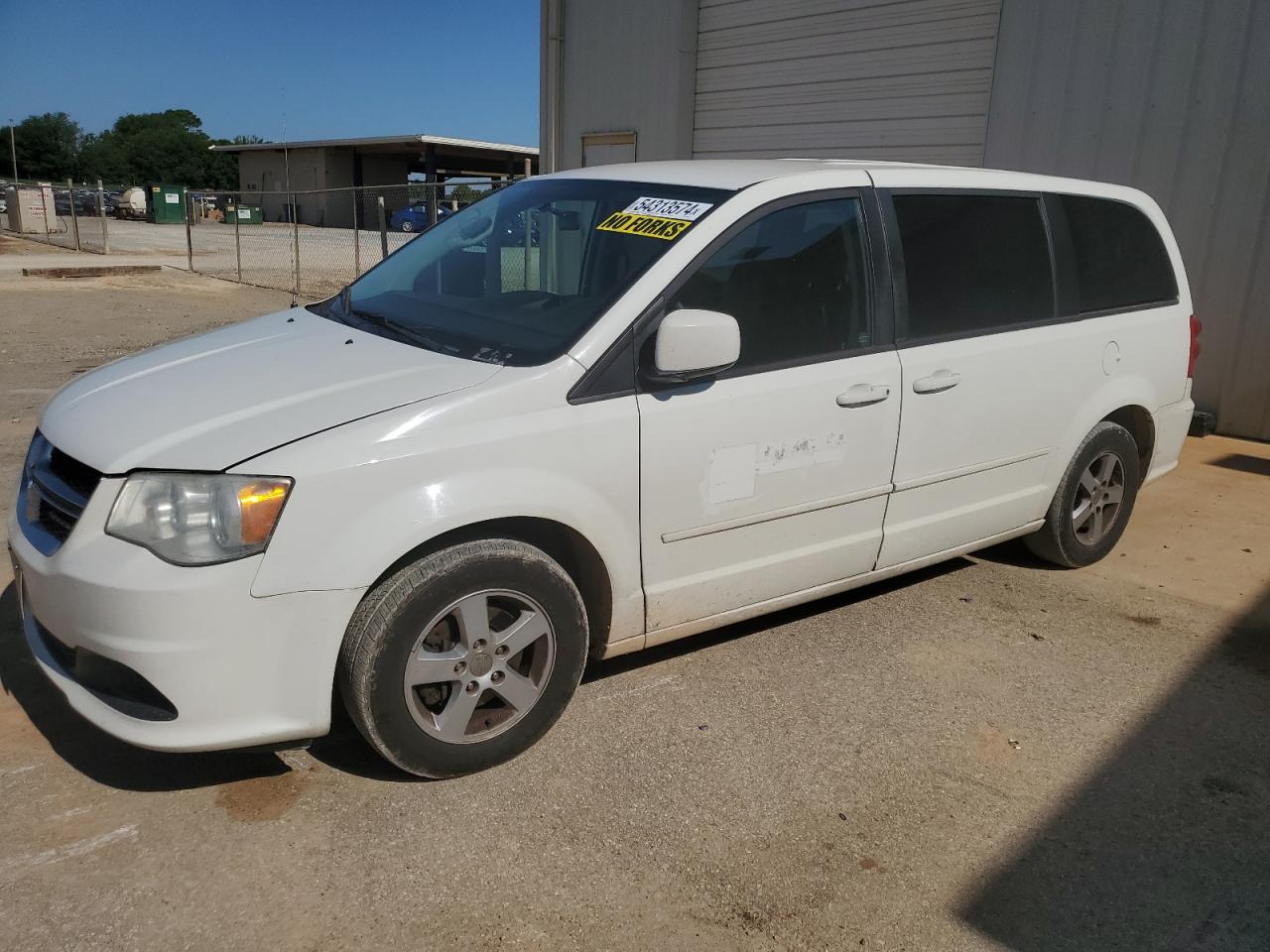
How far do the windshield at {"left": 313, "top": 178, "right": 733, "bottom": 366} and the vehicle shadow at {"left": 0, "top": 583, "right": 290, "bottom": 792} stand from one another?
4.61 feet

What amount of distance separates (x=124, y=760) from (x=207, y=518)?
1024mm

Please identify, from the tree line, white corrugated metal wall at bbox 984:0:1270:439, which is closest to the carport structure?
the tree line

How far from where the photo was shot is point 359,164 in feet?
171

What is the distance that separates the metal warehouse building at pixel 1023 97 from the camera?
23.9ft

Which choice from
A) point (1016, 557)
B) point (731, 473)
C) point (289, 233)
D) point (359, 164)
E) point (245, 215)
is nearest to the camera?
point (731, 473)

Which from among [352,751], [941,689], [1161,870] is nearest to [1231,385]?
[941,689]

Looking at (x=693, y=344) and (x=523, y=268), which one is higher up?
(x=523, y=268)

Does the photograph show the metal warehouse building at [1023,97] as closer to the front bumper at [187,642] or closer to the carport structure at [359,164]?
the front bumper at [187,642]

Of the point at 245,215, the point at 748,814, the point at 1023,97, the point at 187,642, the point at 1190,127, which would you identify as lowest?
the point at 748,814

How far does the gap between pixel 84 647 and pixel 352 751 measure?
33.6 inches

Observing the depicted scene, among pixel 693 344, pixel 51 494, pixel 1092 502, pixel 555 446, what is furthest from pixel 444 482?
pixel 1092 502

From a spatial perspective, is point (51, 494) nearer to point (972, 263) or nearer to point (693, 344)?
point (693, 344)

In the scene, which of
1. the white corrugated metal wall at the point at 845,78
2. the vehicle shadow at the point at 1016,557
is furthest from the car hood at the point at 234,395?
the white corrugated metal wall at the point at 845,78

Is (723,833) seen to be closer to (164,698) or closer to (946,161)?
(164,698)
